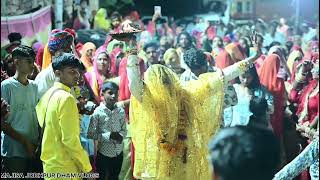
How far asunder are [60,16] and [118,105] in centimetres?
80

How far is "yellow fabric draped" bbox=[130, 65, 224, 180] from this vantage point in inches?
176

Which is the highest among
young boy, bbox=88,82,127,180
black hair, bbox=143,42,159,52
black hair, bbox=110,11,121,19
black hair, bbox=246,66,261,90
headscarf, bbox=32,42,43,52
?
black hair, bbox=110,11,121,19

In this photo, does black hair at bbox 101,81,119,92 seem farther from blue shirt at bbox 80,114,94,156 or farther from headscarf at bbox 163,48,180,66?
headscarf at bbox 163,48,180,66

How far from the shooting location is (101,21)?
17.4 ft

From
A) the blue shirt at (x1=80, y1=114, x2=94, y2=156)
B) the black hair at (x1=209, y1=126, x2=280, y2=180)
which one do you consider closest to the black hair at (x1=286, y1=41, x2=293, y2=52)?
the blue shirt at (x1=80, y1=114, x2=94, y2=156)

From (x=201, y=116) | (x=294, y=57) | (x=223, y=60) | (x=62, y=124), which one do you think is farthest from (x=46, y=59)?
(x=294, y=57)

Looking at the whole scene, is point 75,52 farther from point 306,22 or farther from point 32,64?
point 306,22

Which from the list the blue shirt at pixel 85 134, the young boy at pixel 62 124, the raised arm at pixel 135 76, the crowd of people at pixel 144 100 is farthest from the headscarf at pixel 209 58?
the young boy at pixel 62 124

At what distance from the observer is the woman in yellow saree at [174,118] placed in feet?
14.7

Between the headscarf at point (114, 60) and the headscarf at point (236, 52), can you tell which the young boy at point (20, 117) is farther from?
the headscarf at point (236, 52)

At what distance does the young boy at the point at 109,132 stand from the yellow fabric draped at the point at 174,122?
26 cm

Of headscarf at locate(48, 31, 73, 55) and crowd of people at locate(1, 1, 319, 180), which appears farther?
headscarf at locate(48, 31, 73, 55)

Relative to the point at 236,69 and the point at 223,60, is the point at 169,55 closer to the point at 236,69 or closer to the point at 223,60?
the point at 223,60

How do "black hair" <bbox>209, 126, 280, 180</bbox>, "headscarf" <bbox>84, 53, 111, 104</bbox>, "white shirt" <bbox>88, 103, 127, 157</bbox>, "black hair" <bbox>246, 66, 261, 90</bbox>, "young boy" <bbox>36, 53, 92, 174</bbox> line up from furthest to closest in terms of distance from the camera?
1. "black hair" <bbox>246, 66, 261, 90</bbox>
2. "headscarf" <bbox>84, 53, 111, 104</bbox>
3. "white shirt" <bbox>88, 103, 127, 157</bbox>
4. "young boy" <bbox>36, 53, 92, 174</bbox>
5. "black hair" <bbox>209, 126, 280, 180</bbox>
